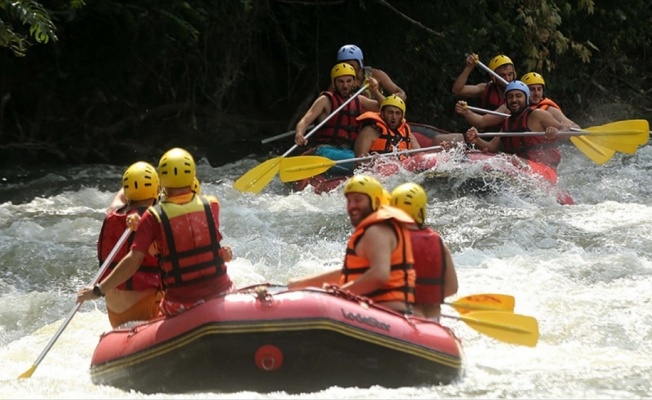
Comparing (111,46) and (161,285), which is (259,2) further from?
(161,285)

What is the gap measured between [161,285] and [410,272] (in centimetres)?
141

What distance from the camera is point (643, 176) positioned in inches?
534

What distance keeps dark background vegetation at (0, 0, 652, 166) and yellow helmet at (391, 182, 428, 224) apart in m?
7.41

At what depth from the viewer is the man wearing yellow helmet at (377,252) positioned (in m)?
6.43

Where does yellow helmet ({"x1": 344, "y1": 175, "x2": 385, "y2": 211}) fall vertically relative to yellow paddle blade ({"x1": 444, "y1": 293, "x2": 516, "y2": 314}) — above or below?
above

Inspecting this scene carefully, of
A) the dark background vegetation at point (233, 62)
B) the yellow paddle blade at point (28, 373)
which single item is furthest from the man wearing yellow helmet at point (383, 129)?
the yellow paddle blade at point (28, 373)

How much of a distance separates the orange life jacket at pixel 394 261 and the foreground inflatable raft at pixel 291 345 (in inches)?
7.7

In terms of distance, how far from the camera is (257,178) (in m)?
11.6

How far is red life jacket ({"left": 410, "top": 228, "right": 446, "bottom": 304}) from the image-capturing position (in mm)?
6746

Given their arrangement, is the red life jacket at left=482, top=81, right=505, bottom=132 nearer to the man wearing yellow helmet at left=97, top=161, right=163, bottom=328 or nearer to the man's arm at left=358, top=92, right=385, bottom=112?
the man's arm at left=358, top=92, right=385, bottom=112

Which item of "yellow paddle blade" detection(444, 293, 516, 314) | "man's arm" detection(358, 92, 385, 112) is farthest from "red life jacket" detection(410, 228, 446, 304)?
"man's arm" detection(358, 92, 385, 112)

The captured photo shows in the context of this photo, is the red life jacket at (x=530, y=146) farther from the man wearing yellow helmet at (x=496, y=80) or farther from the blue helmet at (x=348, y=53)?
the blue helmet at (x=348, y=53)

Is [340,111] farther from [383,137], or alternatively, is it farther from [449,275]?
[449,275]

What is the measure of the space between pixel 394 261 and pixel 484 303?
2.57ft
